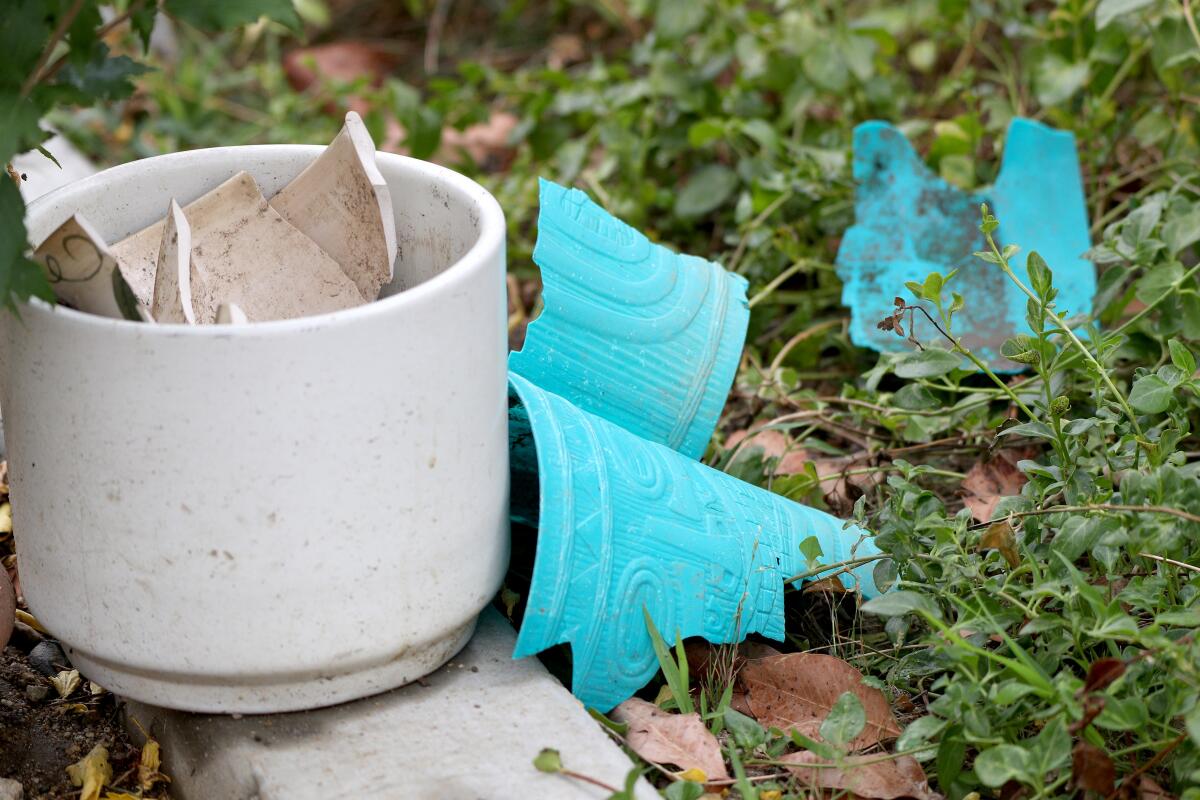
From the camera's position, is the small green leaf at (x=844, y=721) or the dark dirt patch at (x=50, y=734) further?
the dark dirt patch at (x=50, y=734)

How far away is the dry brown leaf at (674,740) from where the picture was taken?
1417 millimetres

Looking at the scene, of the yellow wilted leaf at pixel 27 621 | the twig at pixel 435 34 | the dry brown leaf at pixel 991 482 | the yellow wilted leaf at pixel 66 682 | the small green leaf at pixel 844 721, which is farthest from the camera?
the twig at pixel 435 34

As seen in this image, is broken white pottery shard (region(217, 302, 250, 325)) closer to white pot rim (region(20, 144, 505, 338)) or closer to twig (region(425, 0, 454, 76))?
white pot rim (region(20, 144, 505, 338))

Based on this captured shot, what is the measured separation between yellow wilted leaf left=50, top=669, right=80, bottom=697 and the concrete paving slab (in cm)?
19

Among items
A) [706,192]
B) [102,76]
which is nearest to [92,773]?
[102,76]

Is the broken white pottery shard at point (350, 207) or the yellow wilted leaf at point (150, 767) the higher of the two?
the broken white pottery shard at point (350, 207)

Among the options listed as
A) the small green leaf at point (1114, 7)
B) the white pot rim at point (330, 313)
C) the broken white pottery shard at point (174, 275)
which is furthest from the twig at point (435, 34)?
the broken white pottery shard at point (174, 275)

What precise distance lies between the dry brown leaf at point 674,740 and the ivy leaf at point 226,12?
808 millimetres

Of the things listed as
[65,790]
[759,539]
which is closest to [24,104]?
[65,790]

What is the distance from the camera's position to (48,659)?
1.69m

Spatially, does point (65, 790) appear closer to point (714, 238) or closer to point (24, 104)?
point (24, 104)

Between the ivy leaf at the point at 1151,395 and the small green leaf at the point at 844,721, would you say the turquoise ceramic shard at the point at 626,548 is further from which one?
the ivy leaf at the point at 1151,395

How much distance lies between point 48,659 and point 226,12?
905 millimetres

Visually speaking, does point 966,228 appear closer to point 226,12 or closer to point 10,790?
point 226,12
